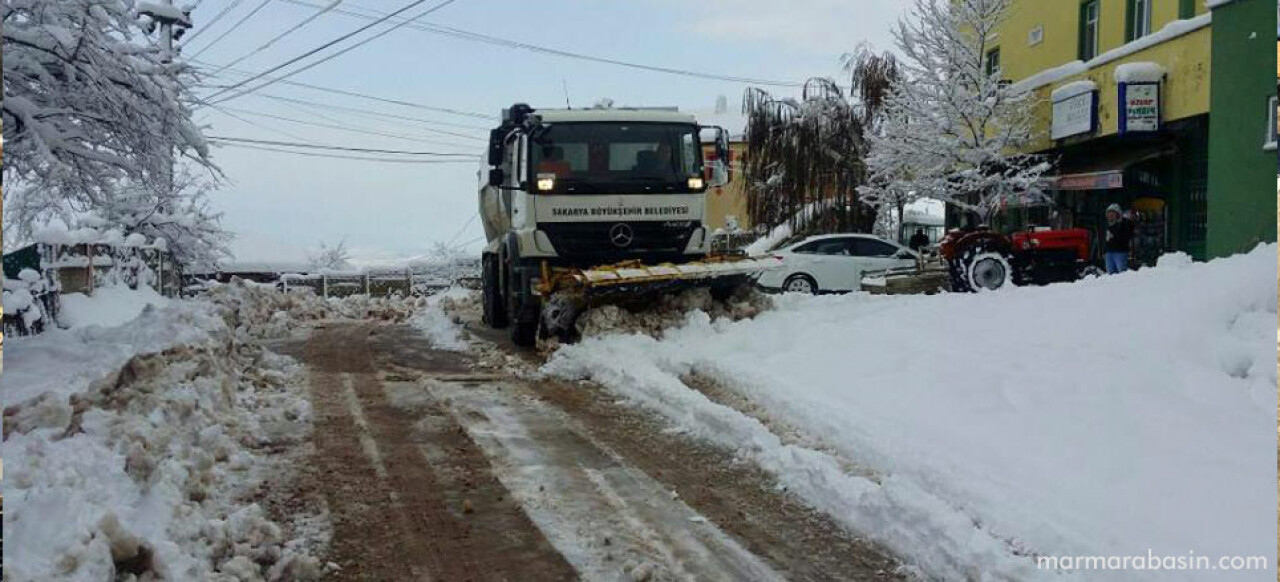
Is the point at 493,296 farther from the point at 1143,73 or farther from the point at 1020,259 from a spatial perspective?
the point at 1143,73

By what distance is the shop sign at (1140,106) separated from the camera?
17266mm

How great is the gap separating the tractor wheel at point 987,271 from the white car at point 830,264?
13.4 ft

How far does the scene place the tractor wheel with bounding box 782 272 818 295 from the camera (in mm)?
20812

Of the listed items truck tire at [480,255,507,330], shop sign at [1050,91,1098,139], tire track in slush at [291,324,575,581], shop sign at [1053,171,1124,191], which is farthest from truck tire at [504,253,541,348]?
shop sign at [1050,91,1098,139]

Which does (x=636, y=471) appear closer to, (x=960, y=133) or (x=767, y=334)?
(x=767, y=334)

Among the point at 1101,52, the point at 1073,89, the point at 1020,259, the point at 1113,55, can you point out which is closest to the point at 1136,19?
the point at 1101,52

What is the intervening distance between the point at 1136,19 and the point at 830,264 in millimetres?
7531

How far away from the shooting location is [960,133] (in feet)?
78.9

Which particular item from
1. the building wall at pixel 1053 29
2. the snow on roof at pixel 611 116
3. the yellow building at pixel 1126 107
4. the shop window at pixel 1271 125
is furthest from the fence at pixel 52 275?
the building wall at pixel 1053 29

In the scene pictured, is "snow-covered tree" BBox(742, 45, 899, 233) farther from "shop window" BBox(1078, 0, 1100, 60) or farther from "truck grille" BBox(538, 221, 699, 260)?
"truck grille" BBox(538, 221, 699, 260)

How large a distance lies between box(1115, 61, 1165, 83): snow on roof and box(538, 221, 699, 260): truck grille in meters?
9.64

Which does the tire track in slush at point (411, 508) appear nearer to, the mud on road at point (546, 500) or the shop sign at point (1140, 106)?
the mud on road at point (546, 500)

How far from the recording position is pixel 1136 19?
1950 centimetres

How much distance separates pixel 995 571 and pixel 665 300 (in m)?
7.85
